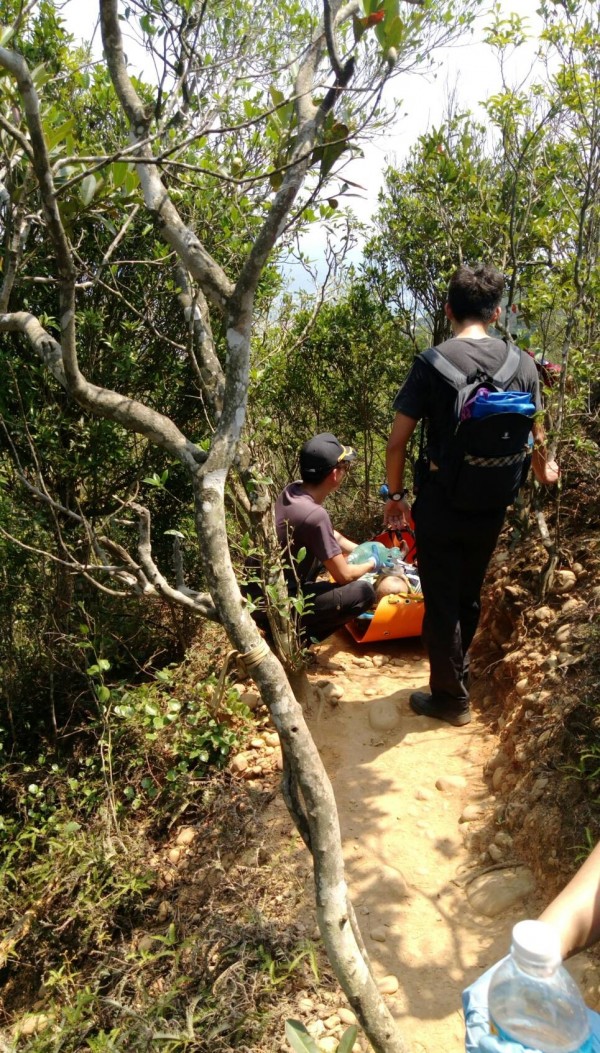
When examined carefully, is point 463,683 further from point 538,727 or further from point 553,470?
point 553,470

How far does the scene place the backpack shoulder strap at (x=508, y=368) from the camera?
3102 millimetres

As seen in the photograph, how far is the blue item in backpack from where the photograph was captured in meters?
2.98

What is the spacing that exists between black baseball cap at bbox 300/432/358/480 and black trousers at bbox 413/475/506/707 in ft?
2.08

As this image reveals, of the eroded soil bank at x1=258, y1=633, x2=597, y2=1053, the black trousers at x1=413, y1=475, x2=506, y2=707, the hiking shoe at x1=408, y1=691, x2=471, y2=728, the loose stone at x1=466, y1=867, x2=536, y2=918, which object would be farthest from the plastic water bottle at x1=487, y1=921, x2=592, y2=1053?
the hiking shoe at x1=408, y1=691, x2=471, y2=728

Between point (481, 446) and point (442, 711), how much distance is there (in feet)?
4.80

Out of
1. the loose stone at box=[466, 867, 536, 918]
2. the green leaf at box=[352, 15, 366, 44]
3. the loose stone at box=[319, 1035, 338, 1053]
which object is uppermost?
the green leaf at box=[352, 15, 366, 44]

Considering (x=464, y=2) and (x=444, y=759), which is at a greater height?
(x=464, y=2)

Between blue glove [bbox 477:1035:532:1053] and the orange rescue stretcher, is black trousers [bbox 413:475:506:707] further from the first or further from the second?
blue glove [bbox 477:1035:532:1053]

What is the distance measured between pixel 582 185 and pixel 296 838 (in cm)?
392

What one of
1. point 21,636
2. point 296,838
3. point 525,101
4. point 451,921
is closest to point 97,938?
point 296,838

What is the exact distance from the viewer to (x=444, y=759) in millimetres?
3555

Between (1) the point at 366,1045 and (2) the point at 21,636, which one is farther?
(2) the point at 21,636

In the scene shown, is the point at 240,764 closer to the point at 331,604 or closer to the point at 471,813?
the point at 331,604

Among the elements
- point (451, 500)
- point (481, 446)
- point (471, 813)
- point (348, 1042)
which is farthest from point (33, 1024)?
point (481, 446)
